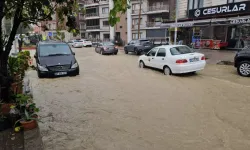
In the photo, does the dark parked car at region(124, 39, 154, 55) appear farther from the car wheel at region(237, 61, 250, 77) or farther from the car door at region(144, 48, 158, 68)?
the car wheel at region(237, 61, 250, 77)

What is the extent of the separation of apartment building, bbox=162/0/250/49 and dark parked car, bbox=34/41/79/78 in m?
11.8

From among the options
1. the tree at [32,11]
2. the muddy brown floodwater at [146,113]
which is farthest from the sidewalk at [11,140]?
the tree at [32,11]

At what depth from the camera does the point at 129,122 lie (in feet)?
17.4

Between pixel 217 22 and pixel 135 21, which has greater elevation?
pixel 135 21

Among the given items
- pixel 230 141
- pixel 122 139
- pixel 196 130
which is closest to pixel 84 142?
pixel 122 139

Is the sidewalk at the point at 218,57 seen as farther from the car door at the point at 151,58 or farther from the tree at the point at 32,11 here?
the tree at the point at 32,11

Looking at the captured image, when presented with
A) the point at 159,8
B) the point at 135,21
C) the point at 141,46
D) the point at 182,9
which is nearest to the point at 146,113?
the point at 141,46

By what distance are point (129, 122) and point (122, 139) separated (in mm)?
953

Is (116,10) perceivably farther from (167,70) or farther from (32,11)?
(167,70)

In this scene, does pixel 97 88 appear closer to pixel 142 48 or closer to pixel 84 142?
pixel 84 142

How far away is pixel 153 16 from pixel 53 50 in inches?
1278

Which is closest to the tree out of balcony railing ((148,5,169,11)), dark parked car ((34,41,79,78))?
dark parked car ((34,41,79,78))

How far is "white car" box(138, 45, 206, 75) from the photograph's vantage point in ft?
32.7

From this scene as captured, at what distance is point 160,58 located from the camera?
36.9ft
